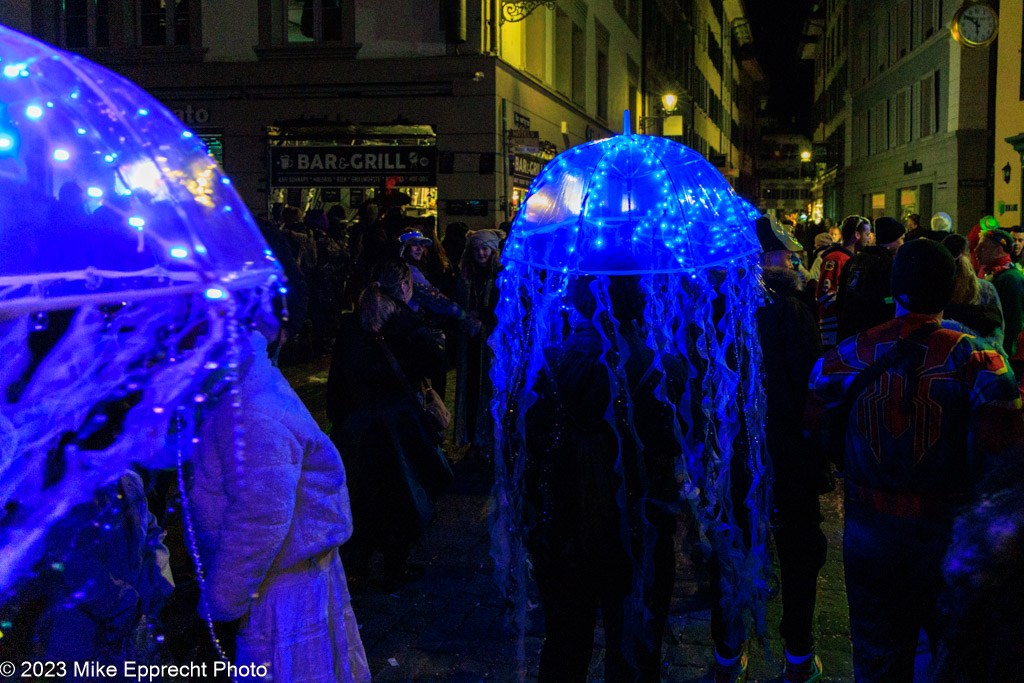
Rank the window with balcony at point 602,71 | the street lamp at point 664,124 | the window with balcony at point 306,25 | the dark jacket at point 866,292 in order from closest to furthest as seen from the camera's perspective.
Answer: the dark jacket at point 866,292 → the window with balcony at point 306,25 → the window with balcony at point 602,71 → the street lamp at point 664,124

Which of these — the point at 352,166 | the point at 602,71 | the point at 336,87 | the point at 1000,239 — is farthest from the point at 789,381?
the point at 602,71

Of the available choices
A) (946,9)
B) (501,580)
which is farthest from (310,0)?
(946,9)

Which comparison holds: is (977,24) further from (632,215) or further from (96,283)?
(96,283)

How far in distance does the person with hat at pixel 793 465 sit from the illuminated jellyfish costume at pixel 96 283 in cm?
239

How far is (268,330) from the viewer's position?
234 centimetres

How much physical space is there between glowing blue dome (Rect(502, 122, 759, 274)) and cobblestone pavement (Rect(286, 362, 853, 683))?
1.53 meters

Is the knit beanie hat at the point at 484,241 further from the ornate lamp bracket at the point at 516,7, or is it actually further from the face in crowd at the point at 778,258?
the ornate lamp bracket at the point at 516,7

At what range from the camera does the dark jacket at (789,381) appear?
12.2ft

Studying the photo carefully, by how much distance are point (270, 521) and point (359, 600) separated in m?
2.43

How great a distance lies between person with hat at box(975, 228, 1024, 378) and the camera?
7324 millimetres

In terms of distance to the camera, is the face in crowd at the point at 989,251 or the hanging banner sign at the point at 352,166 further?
the hanging banner sign at the point at 352,166

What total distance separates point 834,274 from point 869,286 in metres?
3.95

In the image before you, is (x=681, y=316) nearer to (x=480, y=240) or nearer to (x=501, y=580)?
(x=501, y=580)

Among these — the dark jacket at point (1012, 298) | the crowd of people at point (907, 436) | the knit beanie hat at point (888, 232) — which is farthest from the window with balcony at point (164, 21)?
the crowd of people at point (907, 436)
